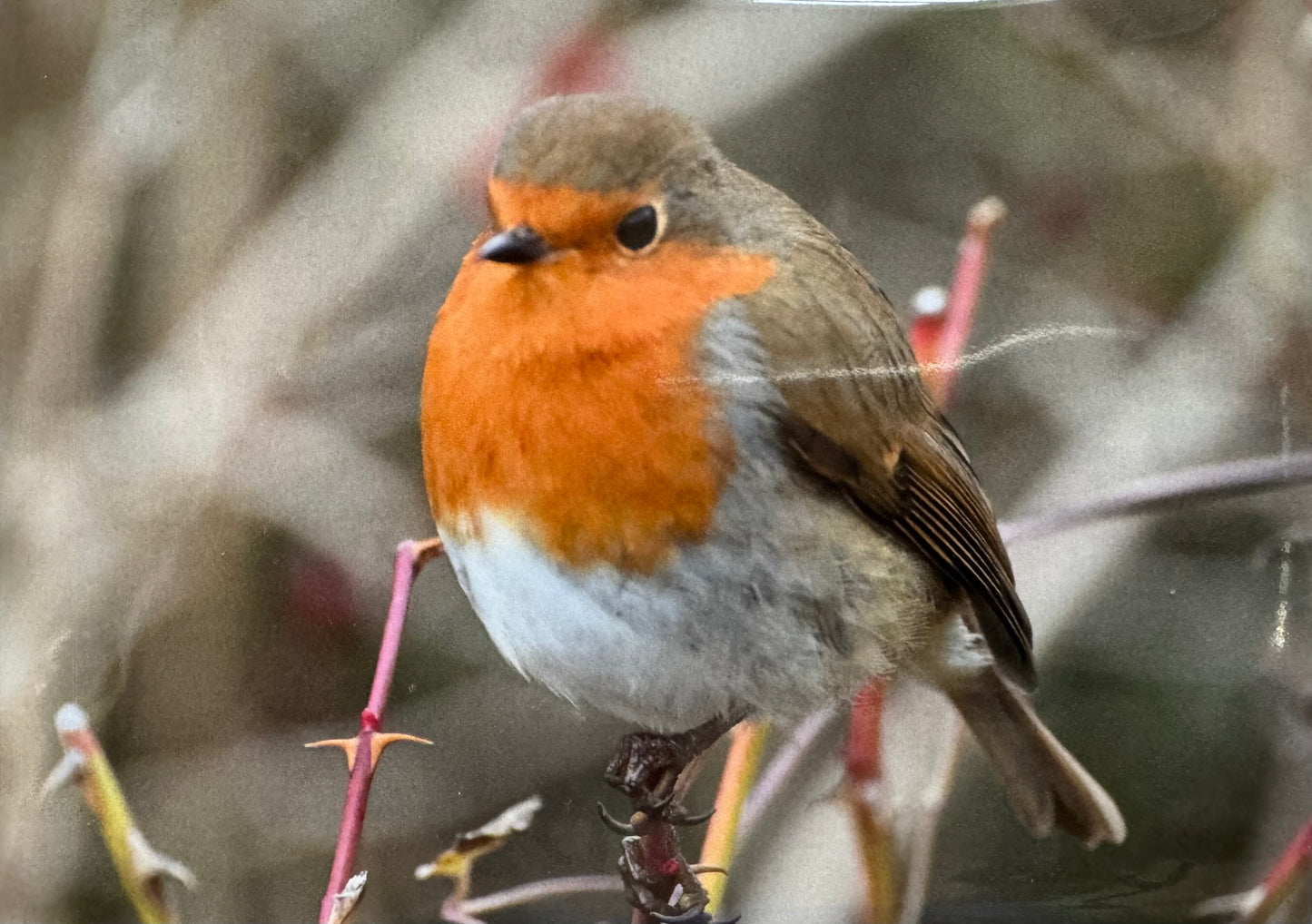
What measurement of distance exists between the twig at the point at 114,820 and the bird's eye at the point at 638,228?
2.21ft

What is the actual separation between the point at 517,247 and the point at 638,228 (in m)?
0.09

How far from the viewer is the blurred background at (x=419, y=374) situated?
1020 millimetres

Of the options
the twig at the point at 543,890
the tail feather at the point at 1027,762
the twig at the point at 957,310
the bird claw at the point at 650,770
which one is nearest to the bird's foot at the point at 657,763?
the bird claw at the point at 650,770

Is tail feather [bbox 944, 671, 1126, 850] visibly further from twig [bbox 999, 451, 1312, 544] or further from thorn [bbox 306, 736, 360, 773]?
thorn [bbox 306, 736, 360, 773]

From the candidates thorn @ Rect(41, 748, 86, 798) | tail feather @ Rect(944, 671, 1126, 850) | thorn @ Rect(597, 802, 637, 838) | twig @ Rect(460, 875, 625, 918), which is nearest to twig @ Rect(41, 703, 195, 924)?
thorn @ Rect(41, 748, 86, 798)

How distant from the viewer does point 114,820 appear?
1.21 m

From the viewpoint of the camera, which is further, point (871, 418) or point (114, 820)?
point (114, 820)

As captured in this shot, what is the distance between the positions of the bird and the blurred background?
52 millimetres

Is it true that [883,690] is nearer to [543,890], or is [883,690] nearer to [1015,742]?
[1015,742]

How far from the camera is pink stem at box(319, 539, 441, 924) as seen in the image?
112 centimetres

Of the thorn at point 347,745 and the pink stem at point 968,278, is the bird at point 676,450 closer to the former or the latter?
the pink stem at point 968,278

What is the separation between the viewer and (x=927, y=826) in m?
1.20

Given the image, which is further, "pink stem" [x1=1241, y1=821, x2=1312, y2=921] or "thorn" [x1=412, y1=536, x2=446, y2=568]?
"pink stem" [x1=1241, y1=821, x2=1312, y2=921]

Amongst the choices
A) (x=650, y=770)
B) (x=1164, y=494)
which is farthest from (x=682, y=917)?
(x=1164, y=494)
